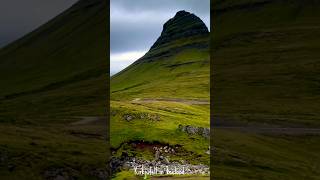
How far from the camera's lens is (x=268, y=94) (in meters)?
29.4

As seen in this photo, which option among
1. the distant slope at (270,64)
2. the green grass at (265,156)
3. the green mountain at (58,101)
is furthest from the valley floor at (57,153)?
the distant slope at (270,64)

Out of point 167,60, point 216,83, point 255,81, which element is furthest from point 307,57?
point 167,60

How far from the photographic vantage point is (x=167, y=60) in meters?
159

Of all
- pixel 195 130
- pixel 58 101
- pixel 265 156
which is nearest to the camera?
pixel 265 156

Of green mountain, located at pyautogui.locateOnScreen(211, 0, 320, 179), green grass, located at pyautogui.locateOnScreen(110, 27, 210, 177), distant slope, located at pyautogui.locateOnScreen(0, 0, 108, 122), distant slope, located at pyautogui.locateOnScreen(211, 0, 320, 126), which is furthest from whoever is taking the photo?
green grass, located at pyautogui.locateOnScreen(110, 27, 210, 177)

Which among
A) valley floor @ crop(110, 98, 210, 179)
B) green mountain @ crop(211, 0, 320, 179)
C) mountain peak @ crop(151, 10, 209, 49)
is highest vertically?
mountain peak @ crop(151, 10, 209, 49)

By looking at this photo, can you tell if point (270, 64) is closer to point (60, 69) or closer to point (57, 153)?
point (57, 153)

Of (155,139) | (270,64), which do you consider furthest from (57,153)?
(155,139)

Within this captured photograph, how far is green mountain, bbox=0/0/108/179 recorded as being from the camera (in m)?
31.5

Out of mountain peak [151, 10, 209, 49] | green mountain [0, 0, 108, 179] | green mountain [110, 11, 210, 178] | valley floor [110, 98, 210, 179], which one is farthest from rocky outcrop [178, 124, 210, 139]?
mountain peak [151, 10, 209, 49]

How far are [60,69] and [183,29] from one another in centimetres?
13790

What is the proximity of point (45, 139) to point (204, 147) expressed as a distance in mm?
24851

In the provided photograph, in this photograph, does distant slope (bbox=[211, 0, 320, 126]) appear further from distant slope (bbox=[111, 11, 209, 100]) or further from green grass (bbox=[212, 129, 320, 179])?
distant slope (bbox=[111, 11, 209, 100])

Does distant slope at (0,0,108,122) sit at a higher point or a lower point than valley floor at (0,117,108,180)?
higher
